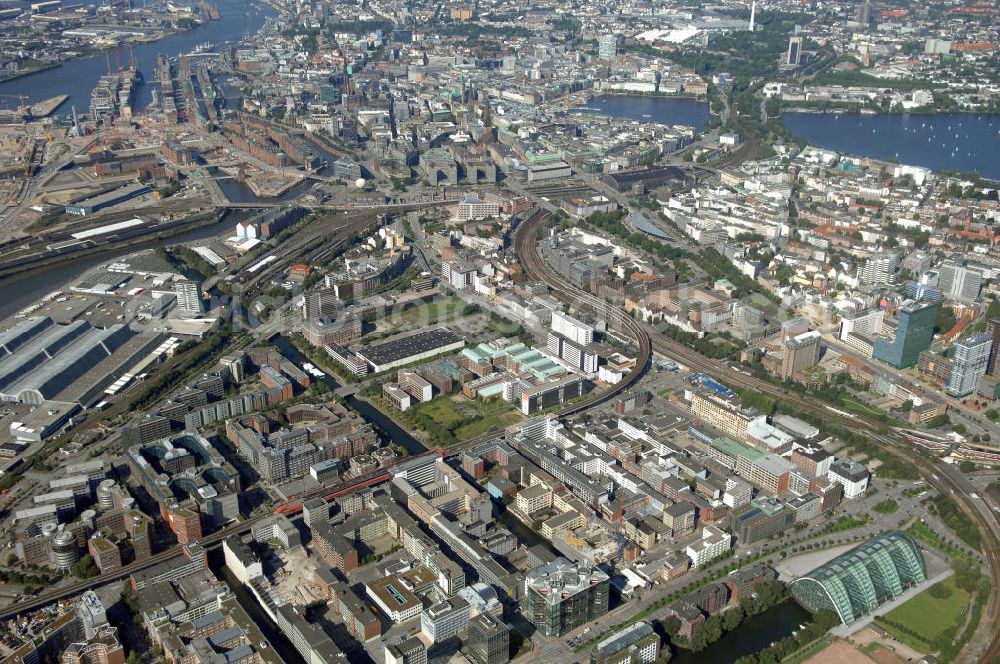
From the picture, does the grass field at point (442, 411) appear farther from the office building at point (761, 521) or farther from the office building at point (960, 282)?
the office building at point (960, 282)

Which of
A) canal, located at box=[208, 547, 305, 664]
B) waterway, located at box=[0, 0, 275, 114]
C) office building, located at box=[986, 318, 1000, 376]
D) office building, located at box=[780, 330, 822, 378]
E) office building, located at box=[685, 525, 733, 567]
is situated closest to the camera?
canal, located at box=[208, 547, 305, 664]

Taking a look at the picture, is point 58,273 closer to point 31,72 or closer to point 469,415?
point 469,415

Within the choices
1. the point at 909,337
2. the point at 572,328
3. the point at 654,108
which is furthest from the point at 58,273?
the point at 654,108

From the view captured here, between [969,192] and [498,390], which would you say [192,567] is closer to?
[498,390]

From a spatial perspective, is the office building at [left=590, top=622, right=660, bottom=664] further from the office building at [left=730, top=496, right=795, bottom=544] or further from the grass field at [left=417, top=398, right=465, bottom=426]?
the grass field at [left=417, top=398, right=465, bottom=426]

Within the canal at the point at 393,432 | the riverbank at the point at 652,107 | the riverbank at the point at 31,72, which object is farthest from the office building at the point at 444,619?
the riverbank at the point at 31,72

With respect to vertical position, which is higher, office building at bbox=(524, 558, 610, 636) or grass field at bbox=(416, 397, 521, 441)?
office building at bbox=(524, 558, 610, 636)

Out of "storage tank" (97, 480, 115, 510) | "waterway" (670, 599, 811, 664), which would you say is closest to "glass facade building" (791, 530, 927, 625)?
"waterway" (670, 599, 811, 664)
